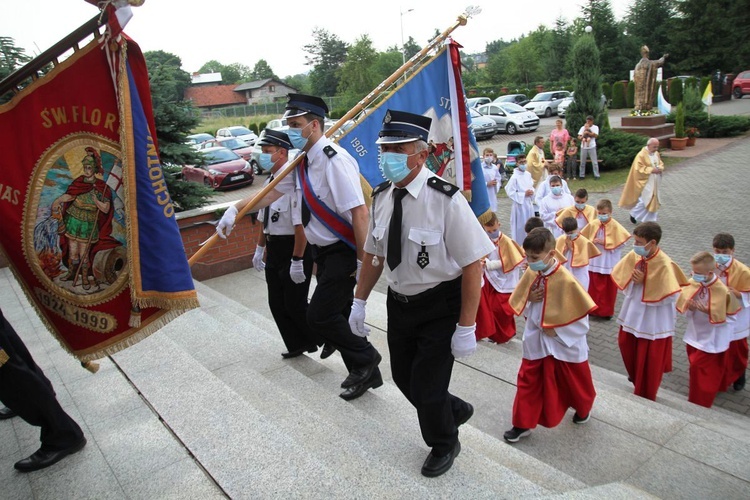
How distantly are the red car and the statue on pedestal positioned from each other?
16.2 m

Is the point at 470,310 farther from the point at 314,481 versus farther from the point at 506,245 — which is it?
the point at 506,245

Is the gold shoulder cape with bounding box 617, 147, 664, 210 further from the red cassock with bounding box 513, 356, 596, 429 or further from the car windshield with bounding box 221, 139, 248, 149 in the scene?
the car windshield with bounding box 221, 139, 248, 149

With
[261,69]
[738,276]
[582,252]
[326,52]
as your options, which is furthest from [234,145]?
[261,69]

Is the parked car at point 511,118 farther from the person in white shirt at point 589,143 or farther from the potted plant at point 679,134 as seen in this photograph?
the person in white shirt at point 589,143

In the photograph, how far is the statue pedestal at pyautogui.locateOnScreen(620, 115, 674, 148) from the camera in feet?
72.4

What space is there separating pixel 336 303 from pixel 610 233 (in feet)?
16.2

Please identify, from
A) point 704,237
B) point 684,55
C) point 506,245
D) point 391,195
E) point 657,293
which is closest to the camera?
point 391,195

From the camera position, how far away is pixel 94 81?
2541mm

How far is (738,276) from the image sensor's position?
17.7 ft

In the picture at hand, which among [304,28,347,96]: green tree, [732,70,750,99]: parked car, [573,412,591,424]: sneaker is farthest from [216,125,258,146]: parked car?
[304,28,347,96]: green tree

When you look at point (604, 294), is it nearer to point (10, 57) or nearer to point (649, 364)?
point (649, 364)

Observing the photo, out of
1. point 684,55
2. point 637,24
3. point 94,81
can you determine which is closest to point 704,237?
point 94,81

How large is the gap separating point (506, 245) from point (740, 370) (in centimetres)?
269

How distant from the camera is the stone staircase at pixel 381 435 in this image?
2934 mm
